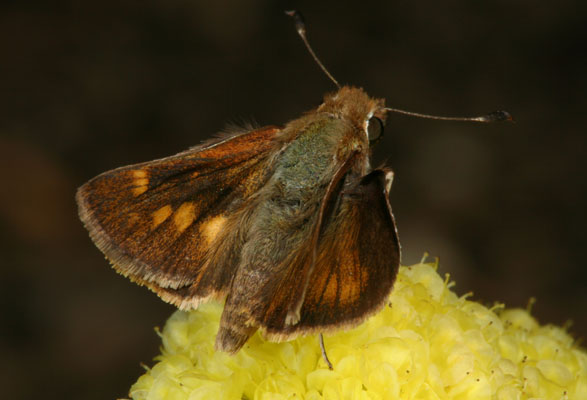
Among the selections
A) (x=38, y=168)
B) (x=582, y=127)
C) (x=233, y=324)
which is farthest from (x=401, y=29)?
(x=233, y=324)

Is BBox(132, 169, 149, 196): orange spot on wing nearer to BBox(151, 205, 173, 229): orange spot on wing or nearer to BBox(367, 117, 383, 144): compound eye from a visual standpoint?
BBox(151, 205, 173, 229): orange spot on wing

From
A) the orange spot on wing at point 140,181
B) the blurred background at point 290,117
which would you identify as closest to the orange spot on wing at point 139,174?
the orange spot on wing at point 140,181

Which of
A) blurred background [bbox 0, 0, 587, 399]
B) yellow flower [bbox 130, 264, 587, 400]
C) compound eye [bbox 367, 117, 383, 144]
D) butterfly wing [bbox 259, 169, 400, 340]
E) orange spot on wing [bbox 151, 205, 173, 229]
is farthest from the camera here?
blurred background [bbox 0, 0, 587, 399]

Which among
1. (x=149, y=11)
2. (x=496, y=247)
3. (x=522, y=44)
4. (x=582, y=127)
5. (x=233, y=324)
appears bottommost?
(x=496, y=247)

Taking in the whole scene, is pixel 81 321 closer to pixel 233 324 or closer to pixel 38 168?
pixel 38 168

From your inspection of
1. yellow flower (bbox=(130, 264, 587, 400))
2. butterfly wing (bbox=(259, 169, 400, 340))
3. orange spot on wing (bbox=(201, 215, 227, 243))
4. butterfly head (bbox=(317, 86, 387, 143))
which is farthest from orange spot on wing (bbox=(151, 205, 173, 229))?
butterfly head (bbox=(317, 86, 387, 143))

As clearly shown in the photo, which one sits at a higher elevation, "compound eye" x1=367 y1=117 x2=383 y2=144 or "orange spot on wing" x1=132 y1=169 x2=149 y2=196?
"orange spot on wing" x1=132 y1=169 x2=149 y2=196

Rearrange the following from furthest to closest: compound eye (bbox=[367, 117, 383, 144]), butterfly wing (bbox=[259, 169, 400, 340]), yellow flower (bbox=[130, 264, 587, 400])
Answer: compound eye (bbox=[367, 117, 383, 144]), yellow flower (bbox=[130, 264, 587, 400]), butterfly wing (bbox=[259, 169, 400, 340])

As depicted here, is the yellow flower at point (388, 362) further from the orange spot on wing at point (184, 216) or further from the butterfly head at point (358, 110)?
the butterfly head at point (358, 110)
